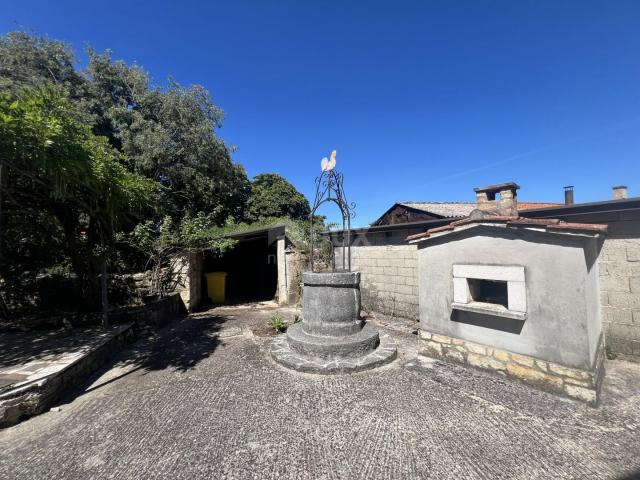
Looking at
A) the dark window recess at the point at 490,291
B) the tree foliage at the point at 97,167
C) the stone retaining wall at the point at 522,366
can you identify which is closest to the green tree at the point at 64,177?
the tree foliage at the point at 97,167

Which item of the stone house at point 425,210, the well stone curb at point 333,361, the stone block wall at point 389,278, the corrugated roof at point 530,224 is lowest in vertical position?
the well stone curb at point 333,361

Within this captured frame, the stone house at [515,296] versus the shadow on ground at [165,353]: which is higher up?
the stone house at [515,296]

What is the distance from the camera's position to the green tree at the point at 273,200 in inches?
789

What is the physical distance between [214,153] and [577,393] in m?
14.2

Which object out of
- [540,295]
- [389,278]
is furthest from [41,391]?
[389,278]

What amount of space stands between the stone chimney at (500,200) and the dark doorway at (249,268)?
813cm

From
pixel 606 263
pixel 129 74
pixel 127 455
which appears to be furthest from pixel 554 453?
pixel 129 74

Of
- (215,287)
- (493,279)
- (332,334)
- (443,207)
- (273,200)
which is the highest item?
(273,200)

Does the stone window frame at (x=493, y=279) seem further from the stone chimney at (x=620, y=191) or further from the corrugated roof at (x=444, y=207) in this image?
the corrugated roof at (x=444, y=207)

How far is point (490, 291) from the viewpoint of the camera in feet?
15.6

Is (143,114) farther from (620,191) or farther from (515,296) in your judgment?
(620,191)

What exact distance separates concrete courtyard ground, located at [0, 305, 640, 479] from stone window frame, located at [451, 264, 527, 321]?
978 millimetres

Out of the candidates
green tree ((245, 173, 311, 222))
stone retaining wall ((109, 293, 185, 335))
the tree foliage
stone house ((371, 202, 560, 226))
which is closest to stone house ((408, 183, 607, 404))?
the tree foliage

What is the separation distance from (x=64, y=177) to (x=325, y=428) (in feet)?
17.0
